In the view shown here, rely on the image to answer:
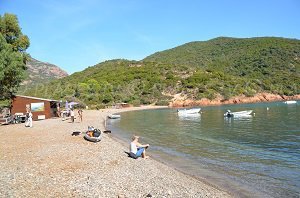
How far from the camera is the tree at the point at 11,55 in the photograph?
112 ft

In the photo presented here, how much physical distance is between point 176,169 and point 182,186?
→ 4.41 metres

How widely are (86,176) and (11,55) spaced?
86.4 feet

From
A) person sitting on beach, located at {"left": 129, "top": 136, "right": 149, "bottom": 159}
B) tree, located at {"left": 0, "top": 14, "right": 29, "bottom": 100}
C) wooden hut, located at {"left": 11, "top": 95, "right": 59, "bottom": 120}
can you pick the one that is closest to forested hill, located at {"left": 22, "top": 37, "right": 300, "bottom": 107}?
wooden hut, located at {"left": 11, "top": 95, "right": 59, "bottom": 120}

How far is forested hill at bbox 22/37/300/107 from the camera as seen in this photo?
113562mm

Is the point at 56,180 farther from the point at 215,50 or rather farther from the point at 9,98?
the point at 215,50

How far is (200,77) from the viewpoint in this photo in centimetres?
12131

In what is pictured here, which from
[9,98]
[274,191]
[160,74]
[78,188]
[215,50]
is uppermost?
[215,50]

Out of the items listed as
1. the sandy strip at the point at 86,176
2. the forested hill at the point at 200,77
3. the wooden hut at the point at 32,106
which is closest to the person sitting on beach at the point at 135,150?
the sandy strip at the point at 86,176

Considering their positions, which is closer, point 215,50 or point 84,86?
point 84,86

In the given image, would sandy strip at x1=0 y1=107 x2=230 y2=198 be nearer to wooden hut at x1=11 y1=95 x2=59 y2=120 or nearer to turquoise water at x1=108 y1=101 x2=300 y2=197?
turquoise water at x1=108 y1=101 x2=300 y2=197

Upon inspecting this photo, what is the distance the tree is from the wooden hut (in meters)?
1.56

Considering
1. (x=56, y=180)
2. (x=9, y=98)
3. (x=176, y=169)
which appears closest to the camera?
(x=56, y=180)

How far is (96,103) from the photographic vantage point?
105688 millimetres

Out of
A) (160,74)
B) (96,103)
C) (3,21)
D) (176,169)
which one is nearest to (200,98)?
(160,74)
